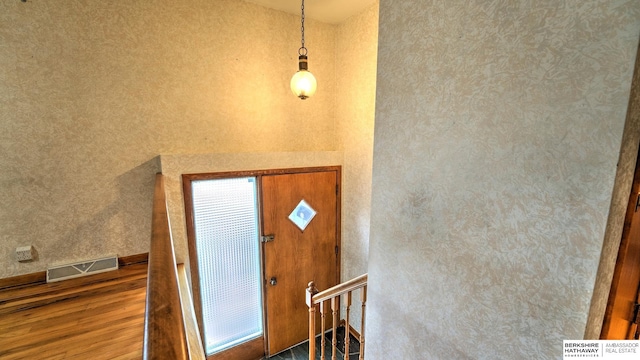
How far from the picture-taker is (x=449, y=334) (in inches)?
36.6

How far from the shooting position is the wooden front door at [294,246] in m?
2.65

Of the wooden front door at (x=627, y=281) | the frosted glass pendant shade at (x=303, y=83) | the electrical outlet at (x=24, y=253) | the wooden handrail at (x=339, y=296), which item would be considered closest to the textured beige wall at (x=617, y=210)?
the wooden front door at (x=627, y=281)

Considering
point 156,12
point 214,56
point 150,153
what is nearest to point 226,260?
point 150,153

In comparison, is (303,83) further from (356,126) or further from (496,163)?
(496,163)

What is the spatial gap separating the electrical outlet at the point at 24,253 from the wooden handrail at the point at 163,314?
186cm

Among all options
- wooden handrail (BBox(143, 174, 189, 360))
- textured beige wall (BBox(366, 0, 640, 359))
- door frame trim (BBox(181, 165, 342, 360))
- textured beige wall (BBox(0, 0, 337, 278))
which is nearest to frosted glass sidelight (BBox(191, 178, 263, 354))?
door frame trim (BBox(181, 165, 342, 360))

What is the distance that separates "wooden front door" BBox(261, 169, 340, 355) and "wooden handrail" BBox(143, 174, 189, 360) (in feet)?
6.09

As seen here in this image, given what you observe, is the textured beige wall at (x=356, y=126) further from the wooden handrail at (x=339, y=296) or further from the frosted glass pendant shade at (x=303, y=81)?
the wooden handrail at (x=339, y=296)

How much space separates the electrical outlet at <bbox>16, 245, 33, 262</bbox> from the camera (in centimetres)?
175

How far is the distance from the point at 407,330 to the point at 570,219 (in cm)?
78

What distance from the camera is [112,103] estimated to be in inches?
76.4

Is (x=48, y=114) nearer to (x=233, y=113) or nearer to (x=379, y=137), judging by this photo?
(x=233, y=113)

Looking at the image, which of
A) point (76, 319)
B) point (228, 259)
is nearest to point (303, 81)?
point (228, 259)

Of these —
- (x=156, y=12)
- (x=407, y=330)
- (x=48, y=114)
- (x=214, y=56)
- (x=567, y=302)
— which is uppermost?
(x=156, y=12)
